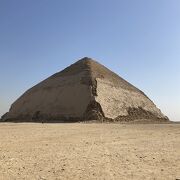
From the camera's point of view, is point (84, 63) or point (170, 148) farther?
point (84, 63)

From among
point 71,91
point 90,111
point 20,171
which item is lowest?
point 20,171

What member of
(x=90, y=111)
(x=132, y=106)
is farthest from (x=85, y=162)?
(x=132, y=106)

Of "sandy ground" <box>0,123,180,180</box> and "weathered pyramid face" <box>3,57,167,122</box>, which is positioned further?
"weathered pyramid face" <box>3,57,167,122</box>

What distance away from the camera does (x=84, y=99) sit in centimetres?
4056

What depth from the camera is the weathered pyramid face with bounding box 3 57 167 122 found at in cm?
3972

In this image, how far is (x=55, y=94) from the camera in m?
44.5

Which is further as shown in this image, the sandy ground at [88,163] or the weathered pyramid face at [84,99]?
the weathered pyramid face at [84,99]

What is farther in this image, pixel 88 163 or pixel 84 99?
pixel 84 99

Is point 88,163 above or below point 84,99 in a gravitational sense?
below

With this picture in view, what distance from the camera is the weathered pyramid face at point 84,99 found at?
3972 cm

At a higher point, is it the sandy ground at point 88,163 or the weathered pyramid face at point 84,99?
the weathered pyramid face at point 84,99

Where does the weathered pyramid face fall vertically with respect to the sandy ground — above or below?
above

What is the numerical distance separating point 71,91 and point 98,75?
5226 millimetres

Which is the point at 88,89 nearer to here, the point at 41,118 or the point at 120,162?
the point at 41,118
